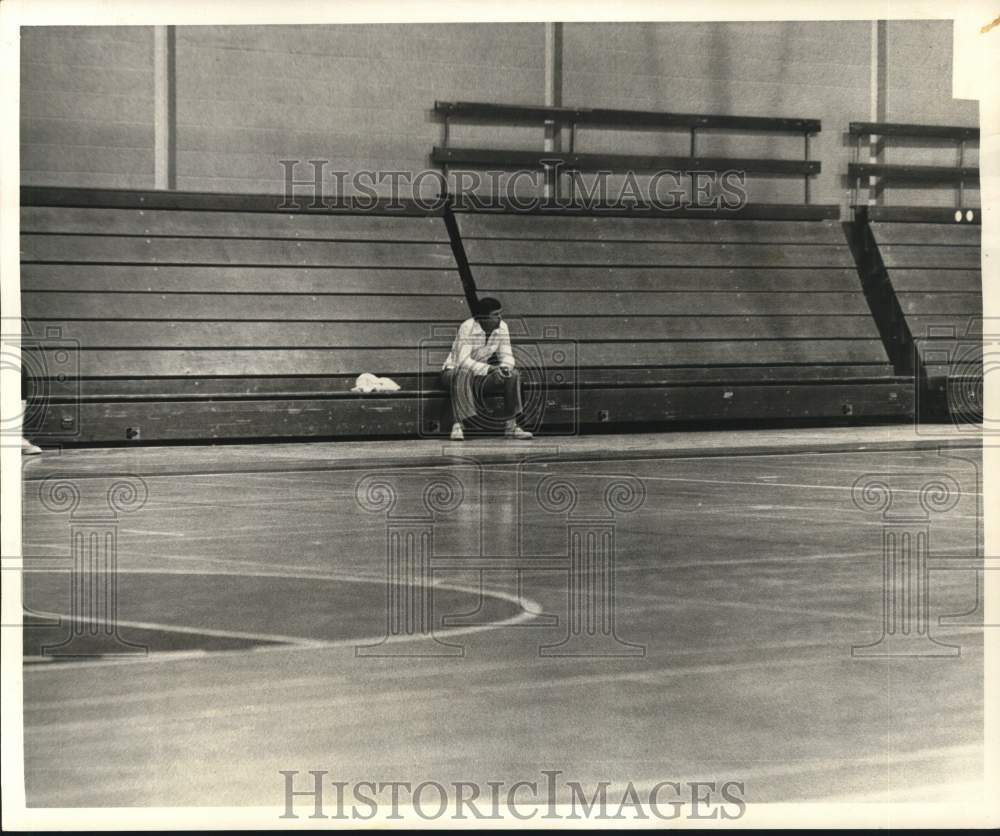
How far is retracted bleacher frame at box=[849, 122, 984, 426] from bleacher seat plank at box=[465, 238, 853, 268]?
0.46 metres

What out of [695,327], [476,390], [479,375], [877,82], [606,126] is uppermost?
[877,82]

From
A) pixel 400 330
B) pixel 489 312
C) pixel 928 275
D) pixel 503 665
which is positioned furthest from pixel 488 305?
pixel 503 665

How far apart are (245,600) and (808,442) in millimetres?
6925

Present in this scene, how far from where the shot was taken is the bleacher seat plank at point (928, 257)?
1349cm

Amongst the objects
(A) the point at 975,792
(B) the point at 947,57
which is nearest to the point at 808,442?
(B) the point at 947,57

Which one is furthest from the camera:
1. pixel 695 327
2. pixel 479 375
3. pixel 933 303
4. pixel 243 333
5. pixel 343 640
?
pixel 933 303

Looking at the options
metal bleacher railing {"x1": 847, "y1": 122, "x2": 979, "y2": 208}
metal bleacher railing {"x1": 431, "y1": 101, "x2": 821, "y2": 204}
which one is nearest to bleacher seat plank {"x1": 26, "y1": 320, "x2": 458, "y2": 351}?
metal bleacher railing {"x1": 431, "y1": 101, "x2": 821, "y2": 204}

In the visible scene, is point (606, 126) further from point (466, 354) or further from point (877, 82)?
point (466, 354)

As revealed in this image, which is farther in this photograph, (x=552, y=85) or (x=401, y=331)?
(x=552, y=85)

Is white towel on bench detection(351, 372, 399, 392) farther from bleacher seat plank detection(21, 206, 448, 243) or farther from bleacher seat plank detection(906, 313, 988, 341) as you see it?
bleacher seat plank detection(906, 313, 988, 341)

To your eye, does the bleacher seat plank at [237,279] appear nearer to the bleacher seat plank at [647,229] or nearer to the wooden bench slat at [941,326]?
the bleacher seat plank at [647,229]

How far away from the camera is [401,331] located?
1153 centimetres

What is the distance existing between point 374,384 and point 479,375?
0.87 m

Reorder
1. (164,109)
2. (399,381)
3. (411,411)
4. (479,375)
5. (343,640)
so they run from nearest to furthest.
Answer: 1. (343,640)
2. (479,375)
3. (411,411)
4. (399,381)
5. (164,109)
